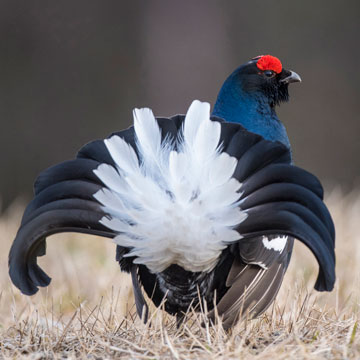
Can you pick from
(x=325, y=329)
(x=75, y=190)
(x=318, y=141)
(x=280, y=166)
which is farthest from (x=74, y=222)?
(x=318, y=141)

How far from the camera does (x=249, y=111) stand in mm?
2520

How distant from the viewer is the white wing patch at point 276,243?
2.11 m

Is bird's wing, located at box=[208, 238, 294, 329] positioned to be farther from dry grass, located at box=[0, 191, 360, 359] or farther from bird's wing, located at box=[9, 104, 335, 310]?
bird's wing, located at box=[9, 104, 335, 310]

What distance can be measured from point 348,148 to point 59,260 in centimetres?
503

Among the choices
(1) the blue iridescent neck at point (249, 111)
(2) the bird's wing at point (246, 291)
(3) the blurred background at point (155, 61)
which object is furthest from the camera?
(3) the blurred background at point (155, 61)

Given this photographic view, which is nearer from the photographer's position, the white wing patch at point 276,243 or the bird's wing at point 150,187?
the bird's wing at point 150,187

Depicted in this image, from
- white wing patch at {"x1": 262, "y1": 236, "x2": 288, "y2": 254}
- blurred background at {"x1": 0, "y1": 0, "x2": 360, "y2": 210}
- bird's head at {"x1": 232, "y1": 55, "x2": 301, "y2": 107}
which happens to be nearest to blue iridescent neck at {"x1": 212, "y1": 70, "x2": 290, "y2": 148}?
bird's head at {"x1": 232, "y1": 55, "x2": 301, "y2": 107}

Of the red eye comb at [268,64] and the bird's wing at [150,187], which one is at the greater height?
the red eye comb at [268,64]

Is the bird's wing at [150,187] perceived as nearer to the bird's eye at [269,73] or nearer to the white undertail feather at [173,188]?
the white undertail feather at [173,188]

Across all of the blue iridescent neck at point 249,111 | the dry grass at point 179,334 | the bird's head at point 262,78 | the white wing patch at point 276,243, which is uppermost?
the bird's head at point 262,78

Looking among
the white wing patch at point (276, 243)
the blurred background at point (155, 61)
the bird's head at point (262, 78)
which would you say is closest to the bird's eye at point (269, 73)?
the bird's head at point (262, 78)

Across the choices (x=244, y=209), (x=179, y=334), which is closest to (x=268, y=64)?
(x=244, y=209)

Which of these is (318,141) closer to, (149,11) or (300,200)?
(149,11)

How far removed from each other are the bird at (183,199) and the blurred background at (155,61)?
578 cm
